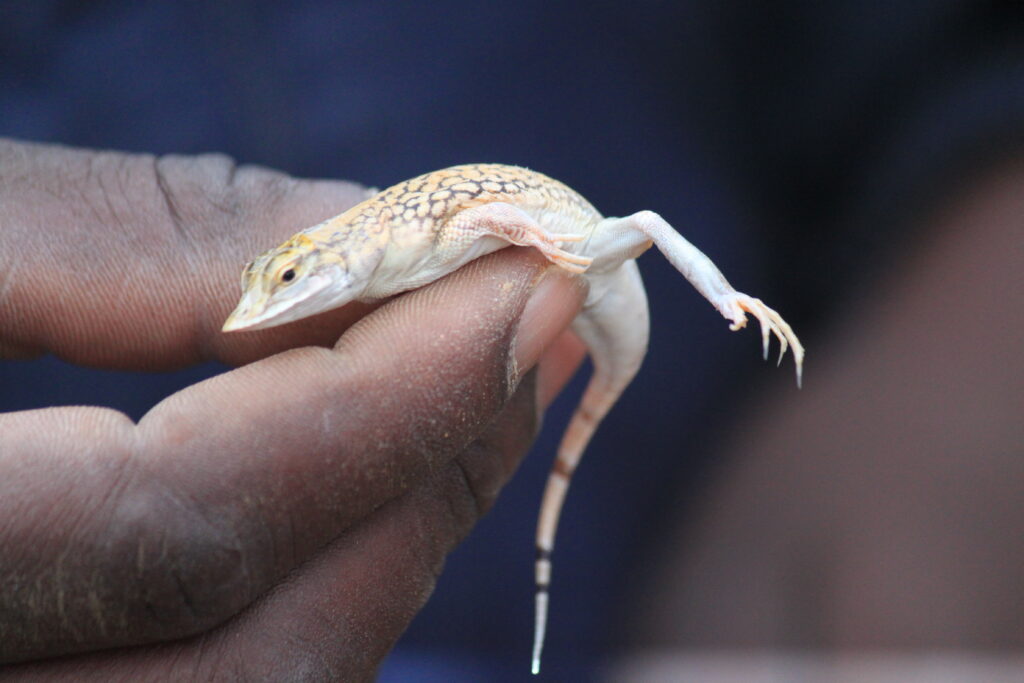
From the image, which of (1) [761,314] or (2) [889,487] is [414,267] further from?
(2) [889,487]

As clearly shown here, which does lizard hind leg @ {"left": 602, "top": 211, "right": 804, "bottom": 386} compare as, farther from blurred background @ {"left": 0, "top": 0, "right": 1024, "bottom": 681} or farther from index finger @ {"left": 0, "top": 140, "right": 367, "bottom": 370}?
blurred background @ {"left": 0, "top": 0, "right": 1024, "bottom": 681}

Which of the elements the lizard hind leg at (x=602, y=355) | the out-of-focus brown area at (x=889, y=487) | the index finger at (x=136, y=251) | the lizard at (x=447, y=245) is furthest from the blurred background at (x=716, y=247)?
the lizard at (x=447, y=245)

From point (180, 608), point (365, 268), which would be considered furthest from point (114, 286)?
point (180, 608)

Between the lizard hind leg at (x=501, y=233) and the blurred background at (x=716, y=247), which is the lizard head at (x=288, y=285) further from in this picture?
the blurred background at (x=716, y=247)

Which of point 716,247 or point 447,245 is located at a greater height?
point 447,245

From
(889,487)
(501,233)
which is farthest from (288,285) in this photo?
(889,487)

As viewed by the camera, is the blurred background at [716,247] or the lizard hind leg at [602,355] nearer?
the lizard hind leg at [602,355]

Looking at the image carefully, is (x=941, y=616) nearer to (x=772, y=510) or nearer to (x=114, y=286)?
(x=772, y=510)
